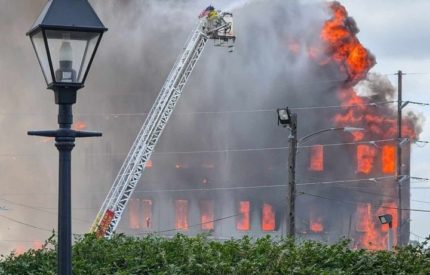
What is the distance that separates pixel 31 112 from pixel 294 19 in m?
20.8

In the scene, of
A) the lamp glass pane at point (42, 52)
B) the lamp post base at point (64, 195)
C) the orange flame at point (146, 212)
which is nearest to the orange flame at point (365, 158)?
the orange flame at point (146, 212)

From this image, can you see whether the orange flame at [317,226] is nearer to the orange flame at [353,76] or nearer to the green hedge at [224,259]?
the orange flame at [353,76]

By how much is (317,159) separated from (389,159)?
5379 mm

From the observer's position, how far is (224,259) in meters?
9.59

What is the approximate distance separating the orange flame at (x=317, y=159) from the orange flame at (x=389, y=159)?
4.61 m

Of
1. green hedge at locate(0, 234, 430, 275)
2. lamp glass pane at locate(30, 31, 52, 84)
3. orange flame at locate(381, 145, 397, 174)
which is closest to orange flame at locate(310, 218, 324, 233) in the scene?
orange flame at locate(381, 145, 397, 174)

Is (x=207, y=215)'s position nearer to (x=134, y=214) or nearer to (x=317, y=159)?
(x=134, y=214)

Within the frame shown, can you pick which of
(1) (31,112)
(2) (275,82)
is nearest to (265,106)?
(2) (275,82)

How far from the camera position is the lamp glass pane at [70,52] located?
22.3 feet

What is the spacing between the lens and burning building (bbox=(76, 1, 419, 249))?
62.5 m

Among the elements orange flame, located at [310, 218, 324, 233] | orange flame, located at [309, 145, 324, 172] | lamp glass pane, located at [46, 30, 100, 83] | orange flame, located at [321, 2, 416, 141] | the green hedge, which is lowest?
orange flame, located at [310, 218, 324, 233]

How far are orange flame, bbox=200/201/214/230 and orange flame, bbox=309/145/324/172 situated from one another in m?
8.22

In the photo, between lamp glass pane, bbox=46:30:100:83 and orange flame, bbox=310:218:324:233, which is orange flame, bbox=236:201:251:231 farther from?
lamp glass pane, bbox=46:30:100:83

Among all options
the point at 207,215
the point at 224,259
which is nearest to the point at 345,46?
the point at 207,215
